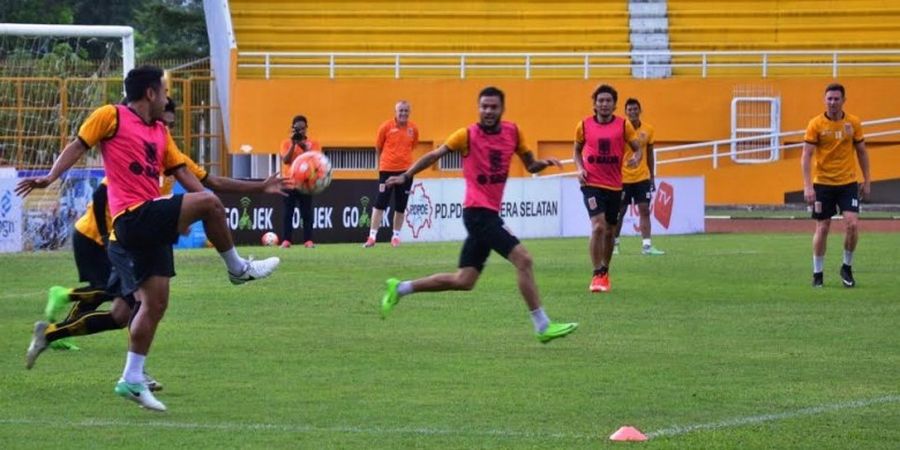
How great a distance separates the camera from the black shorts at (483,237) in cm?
1323

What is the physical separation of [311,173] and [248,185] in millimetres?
903

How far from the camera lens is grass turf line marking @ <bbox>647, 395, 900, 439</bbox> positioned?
375 inches

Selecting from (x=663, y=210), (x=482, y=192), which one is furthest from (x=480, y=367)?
(x=663, y=210)

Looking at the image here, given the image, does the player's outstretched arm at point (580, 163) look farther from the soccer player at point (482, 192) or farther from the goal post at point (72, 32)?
the goal post at point (72, 32)

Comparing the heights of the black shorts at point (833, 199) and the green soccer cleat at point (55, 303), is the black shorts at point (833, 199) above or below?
above

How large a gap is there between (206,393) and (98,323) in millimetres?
1095

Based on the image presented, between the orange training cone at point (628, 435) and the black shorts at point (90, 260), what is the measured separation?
504 centimetres

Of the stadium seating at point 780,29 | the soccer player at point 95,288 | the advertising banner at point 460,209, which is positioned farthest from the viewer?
the stadium seating at point 780,29

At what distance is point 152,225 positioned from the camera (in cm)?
1009

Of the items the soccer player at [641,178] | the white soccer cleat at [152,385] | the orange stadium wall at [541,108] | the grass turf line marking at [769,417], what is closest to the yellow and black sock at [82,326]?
the white soccer cleat at [152,385]

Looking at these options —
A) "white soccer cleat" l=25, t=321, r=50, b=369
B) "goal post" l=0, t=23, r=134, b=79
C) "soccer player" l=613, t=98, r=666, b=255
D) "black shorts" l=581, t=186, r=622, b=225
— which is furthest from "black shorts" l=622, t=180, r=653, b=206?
"white soccer cleat" l=25, t=321, r=50, b=369

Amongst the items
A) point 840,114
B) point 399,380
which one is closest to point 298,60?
point 840,114

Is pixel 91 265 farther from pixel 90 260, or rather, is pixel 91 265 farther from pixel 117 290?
pixel 117 290

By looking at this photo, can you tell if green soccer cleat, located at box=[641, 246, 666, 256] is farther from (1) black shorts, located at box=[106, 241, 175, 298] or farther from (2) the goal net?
(1) black shorts, located at box=[106, 241, 175, 298]
